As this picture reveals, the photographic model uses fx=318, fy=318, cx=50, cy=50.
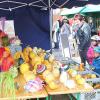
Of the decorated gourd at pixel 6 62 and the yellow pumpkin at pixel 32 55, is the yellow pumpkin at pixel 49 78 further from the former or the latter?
the yellow pumpkin at pixel 32 55

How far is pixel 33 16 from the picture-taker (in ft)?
19.5

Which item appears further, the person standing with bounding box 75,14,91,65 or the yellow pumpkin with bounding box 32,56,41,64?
the person standing with bounding box 75,14,91,65

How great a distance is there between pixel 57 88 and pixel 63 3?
97.0 inches

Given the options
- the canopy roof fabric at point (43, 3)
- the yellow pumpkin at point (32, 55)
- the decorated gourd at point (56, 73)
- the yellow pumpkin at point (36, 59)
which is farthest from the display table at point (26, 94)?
the canopy roof fabric at point (43, 3)

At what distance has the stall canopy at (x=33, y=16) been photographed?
18.0 ft

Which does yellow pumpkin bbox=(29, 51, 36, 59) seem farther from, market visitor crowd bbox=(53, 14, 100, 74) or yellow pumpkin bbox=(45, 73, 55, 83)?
market visitor crowd bbox=(53, 14, 100, 74)

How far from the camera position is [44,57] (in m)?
4.55

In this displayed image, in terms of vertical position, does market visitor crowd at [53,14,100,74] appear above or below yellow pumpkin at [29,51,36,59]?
below

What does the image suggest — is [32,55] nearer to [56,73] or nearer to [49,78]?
[56,73]

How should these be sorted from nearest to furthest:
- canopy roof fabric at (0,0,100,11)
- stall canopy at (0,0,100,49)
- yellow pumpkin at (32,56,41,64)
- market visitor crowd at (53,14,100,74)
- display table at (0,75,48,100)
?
display table at (0,75,48,100)
yellow pumpkin at (32,56,41,64)
canopy roof fabric at (0,0,100,11)
stall canopy at (0,0,100,49)
market visitor crowd at (53,14,100,74)

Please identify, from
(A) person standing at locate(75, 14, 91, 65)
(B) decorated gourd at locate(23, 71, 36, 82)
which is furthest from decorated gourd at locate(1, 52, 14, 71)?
(A) person standing at locate(75, 14, 91, 65)

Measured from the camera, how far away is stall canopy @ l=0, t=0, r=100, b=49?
547 centimetres

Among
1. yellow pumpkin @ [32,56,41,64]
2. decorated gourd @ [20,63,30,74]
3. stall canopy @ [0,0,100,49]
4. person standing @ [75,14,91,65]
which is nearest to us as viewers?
decorated gourd @ [20,63,30,74]

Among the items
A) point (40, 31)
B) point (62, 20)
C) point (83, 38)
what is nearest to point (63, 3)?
point (40, 31)
